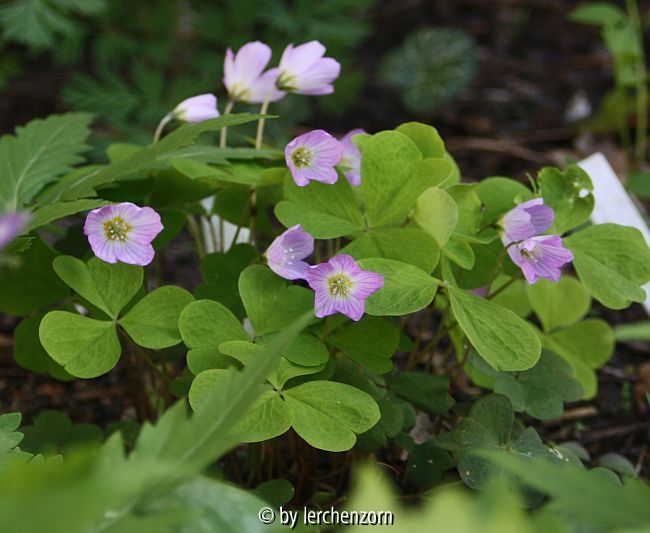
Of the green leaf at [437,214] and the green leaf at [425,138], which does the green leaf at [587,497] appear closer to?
the green leaf at [437,214]

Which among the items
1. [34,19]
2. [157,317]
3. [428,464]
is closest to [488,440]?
[428,464]

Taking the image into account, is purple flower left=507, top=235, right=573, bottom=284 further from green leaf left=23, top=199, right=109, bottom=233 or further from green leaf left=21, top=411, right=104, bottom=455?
green leaf left=21, top=411, right=104, bottom=455

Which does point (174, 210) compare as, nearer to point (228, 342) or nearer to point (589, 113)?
point (228, 342)

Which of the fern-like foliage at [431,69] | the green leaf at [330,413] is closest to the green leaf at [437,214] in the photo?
the green leaf at [330,413]

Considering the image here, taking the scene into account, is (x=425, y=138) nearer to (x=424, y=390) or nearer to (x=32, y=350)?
(x=424, y=390)

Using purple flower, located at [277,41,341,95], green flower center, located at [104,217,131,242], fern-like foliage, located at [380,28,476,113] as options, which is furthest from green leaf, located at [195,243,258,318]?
fern-like foliage, located at [380,28,476,113]
